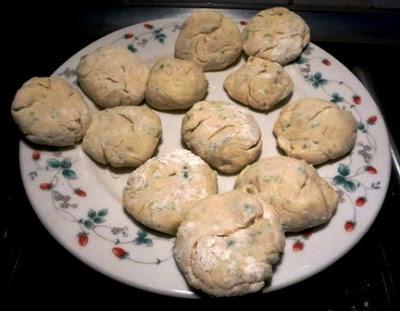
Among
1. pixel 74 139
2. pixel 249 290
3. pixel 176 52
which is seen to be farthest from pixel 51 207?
pixel 176 52

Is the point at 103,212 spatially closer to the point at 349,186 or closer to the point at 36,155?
the point at 36,155

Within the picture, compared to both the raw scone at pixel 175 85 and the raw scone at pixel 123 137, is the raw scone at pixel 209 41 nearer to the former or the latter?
the raw scone at pixel 175 85

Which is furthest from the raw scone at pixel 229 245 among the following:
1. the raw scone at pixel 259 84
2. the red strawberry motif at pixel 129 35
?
the red strawberry motif at pixel 129 35

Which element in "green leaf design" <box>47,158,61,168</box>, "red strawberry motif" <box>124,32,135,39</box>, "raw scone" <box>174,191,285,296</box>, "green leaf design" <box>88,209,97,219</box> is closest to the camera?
"raw scone" <box>174,191,285,296</box>

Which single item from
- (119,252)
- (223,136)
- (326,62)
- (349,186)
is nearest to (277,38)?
(326,62)

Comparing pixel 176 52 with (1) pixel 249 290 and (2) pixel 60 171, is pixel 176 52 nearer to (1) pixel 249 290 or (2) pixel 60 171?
(2) pixel 60 171

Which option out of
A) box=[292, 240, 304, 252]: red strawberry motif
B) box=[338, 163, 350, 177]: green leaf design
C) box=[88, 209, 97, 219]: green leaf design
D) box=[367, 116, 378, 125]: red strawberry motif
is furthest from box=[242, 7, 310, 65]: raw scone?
box=[88, 209, 97, 219]: green leaf design

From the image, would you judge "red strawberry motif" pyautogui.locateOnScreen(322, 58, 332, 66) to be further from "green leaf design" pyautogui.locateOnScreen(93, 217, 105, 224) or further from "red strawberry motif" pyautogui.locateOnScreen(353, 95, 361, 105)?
"green leaf design" pyautogui.locateOnScreen(93, 217, 105, 224)
